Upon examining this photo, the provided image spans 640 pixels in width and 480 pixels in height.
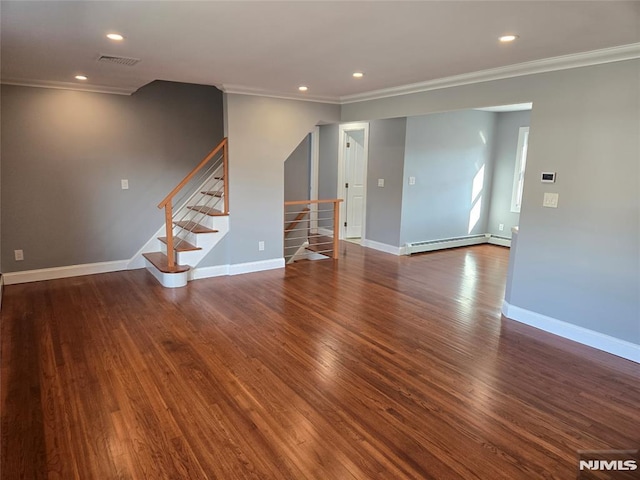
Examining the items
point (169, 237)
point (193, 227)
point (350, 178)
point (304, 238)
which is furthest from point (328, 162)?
point (169, 237)

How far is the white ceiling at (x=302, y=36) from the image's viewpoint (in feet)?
7.34

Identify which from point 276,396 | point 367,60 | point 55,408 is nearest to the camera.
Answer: point 55,408

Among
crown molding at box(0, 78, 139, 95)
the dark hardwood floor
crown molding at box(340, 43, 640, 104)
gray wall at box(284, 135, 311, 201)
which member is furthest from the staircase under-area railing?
crown molding at box(0, 78, 139, 95)

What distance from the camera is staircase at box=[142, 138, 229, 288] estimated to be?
4.83 metres

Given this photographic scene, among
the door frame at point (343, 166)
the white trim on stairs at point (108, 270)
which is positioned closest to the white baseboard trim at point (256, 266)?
the white trim on stairs at point (108, 270)

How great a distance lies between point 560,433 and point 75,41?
420 cm

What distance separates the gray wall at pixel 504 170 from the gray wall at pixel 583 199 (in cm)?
396

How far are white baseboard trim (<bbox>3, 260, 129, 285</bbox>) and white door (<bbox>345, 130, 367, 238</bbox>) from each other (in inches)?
167

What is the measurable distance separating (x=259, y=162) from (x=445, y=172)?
11.3 feet

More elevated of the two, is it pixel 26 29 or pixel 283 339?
pixel 26 29

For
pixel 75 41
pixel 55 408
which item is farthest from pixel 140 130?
pixel 55 408

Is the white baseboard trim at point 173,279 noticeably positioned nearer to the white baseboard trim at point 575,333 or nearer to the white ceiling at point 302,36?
the white ceiling at point 302,36

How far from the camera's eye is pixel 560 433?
2.33 meters

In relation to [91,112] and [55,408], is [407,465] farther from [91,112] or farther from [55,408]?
[91,112]
